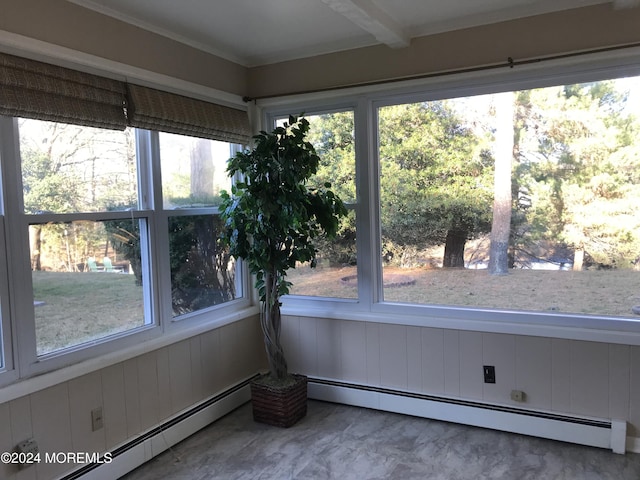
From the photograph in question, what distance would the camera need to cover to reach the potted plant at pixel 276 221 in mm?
2885

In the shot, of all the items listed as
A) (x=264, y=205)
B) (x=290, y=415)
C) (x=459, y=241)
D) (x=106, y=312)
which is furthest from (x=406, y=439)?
(x=106, y=312)

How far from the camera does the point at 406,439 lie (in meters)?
2.84

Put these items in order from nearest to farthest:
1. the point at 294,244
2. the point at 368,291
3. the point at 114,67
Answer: the point at 114,67 < the point at 294,244 < the point at 368,291

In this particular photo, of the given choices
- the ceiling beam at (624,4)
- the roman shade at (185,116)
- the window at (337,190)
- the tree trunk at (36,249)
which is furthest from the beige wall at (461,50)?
the tree trunk at (36,249)

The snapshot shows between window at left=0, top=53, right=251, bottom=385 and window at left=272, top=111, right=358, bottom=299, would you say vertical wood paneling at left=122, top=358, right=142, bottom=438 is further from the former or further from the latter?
window at left=272, top=111, right=358, bottom=299

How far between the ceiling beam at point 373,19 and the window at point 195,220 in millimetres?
1275

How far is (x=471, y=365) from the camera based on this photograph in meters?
2.98

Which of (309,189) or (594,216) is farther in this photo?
(309,189)

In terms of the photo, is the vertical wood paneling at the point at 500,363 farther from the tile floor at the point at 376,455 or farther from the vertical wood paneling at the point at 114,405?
the vertical wood paneling at the point at 114,405

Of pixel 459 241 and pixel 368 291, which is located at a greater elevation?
pixel 459 241

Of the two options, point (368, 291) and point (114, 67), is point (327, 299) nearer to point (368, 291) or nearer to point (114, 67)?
point (368, 291)

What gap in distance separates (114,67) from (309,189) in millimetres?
1290

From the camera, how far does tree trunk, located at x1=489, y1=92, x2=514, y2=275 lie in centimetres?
285

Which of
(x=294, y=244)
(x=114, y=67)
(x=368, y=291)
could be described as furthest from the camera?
(x=368, y=291)
